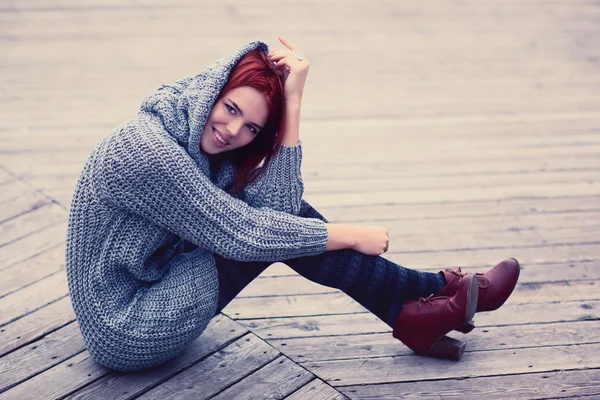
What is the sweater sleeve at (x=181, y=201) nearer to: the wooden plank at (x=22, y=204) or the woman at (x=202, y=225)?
the woman at (x=202, y=225)

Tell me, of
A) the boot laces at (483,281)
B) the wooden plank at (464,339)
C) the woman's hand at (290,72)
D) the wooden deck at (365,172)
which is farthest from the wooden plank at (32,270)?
the boot laces at (483,281)

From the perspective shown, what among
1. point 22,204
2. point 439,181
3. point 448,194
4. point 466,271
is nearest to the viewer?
point 466,271

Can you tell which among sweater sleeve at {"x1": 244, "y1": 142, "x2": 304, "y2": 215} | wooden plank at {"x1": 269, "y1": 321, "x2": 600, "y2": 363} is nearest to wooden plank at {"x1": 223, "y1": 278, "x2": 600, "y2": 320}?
wooden plank at {"x1": 269, "y1": 321, "x2": 600, "y2": 363}

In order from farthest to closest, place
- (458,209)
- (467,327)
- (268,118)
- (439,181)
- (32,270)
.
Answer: (439,181)
(458,209)
(32,270)
(467,327)
(268,118)

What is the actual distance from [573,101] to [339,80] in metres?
1.22

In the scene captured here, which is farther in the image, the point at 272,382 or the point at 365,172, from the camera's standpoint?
the point at 365,172

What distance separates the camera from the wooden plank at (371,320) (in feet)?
7.03

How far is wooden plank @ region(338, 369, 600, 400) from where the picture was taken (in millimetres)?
1902

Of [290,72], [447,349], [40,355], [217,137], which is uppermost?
[290,72]

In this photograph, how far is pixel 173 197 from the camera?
1.69 metres

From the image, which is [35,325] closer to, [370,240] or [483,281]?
[370,240]

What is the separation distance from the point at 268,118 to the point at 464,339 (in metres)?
0.84

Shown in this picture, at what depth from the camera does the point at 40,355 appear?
1964mm

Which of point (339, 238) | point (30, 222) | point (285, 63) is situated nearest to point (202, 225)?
point (339, 238)
